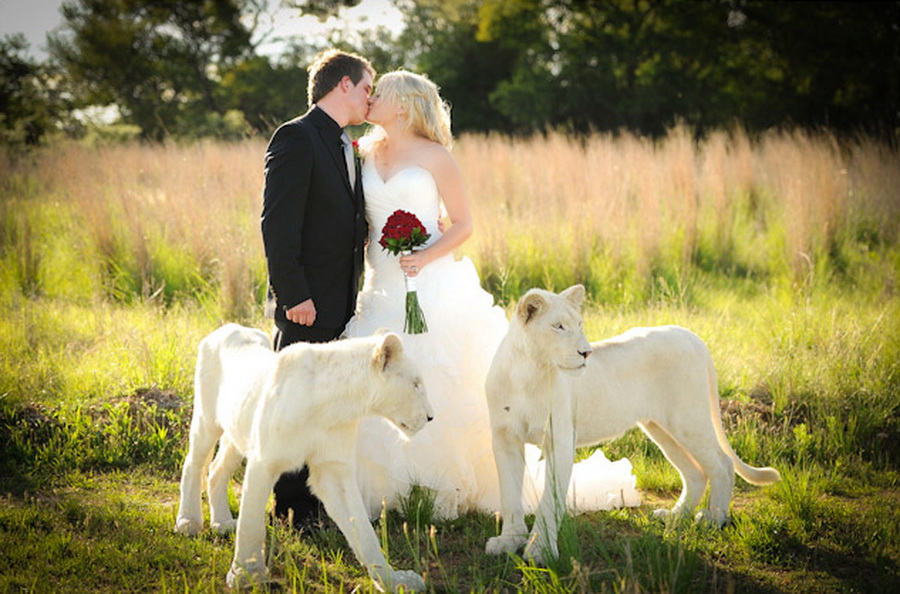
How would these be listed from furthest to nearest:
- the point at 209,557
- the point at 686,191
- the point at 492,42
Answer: the point at 492,42 → the point at 686,191 → the point at 209,557

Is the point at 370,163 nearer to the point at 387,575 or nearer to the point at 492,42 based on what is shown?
the point at 387,575

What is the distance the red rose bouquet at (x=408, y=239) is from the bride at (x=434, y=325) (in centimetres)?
11

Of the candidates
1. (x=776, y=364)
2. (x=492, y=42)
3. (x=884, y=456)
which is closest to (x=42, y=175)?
(x=776, y=364)

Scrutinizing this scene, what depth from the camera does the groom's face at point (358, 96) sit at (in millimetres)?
4598

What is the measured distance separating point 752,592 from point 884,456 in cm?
243

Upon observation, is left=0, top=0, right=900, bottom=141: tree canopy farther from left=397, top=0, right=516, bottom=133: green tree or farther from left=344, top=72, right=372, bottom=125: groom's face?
left=344, top=72, right=372, bottom=125: groom's face

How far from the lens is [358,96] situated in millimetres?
4633

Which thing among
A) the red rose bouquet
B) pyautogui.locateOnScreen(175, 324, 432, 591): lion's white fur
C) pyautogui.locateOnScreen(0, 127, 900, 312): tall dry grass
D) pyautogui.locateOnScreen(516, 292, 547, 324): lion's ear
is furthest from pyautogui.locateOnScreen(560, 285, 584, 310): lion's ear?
pyautogui.locateOnScreen(0, 127, 900, 312): tall dry grass

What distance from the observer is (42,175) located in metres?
11.2

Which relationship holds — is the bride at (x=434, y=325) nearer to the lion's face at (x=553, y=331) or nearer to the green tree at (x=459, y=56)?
the lion's face at (x=553, y=331)

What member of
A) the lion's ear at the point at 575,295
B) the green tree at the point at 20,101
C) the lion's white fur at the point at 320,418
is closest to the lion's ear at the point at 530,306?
the lion's ear at the point at 575,295

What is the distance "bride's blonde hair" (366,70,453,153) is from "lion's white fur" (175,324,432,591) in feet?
6.26

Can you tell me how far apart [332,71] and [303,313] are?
1.40 m


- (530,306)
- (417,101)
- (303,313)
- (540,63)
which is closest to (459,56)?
→ (540,63)
